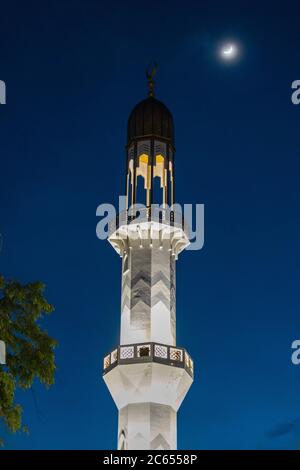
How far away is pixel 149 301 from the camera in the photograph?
152 feet

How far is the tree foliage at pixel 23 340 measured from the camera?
73.4 feet

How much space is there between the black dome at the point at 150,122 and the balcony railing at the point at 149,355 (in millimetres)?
14564

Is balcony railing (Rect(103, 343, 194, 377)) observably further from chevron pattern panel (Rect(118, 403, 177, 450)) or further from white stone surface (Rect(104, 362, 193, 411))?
chevron pattern panel (Rect(118, 403, 177, 450))

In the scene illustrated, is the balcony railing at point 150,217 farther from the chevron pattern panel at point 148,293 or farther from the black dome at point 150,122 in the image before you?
the black dome at point 150,122

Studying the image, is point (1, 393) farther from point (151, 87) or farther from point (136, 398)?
point (151, 87)

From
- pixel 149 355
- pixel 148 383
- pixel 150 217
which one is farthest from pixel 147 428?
pixel 150 217

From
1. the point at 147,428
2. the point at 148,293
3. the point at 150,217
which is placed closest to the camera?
the point at 147,428

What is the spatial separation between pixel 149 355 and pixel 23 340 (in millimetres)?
20479

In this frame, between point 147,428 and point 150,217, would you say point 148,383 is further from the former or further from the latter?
point 150,217

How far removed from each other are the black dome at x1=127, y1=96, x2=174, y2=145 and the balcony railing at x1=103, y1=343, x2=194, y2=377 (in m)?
14.6

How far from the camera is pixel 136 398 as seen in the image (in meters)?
43.0
